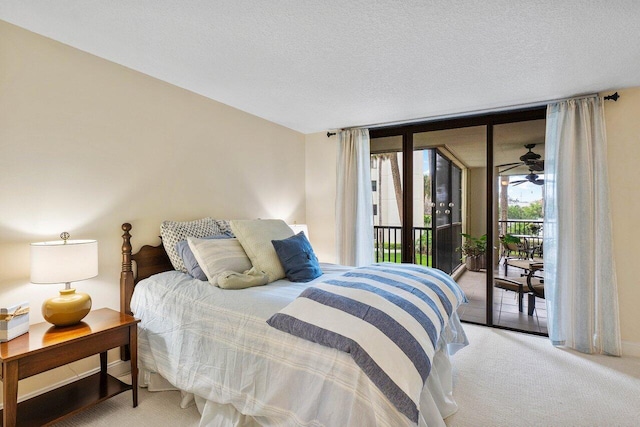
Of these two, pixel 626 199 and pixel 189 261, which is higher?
pixel 626 199

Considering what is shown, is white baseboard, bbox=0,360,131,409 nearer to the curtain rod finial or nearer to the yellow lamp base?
the yellow lamp base

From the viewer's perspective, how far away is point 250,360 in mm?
1786

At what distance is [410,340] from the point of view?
156 cm

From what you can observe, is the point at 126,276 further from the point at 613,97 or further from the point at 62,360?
the point at 613,97

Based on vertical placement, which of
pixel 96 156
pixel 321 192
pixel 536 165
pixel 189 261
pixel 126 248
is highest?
pixel 536 165

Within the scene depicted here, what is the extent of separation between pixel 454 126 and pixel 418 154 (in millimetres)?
542

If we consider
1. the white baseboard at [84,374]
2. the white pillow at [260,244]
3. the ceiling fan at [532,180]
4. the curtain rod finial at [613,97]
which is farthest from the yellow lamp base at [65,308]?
the curtain rod finial at [613,97]

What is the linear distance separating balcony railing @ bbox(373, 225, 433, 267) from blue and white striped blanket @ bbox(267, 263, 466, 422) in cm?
209

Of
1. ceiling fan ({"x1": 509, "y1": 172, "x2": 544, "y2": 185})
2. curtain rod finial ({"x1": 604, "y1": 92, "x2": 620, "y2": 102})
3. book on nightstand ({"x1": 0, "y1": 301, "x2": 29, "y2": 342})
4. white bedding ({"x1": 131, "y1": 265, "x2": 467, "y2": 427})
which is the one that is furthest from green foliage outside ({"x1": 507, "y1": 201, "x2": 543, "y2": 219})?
book on nightstand ({"x1": 0, "y1": 301, "x2": 29, "y2": 342})

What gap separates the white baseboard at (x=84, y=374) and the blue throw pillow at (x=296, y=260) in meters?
1.42

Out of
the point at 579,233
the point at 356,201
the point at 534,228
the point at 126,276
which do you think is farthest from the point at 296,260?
the point at 534,228

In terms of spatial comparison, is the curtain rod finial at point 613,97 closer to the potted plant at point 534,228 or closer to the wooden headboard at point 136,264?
the potted plant at point 534,228

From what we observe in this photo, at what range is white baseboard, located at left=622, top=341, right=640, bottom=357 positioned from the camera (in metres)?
2.88

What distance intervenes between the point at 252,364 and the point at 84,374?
4.73 feet
